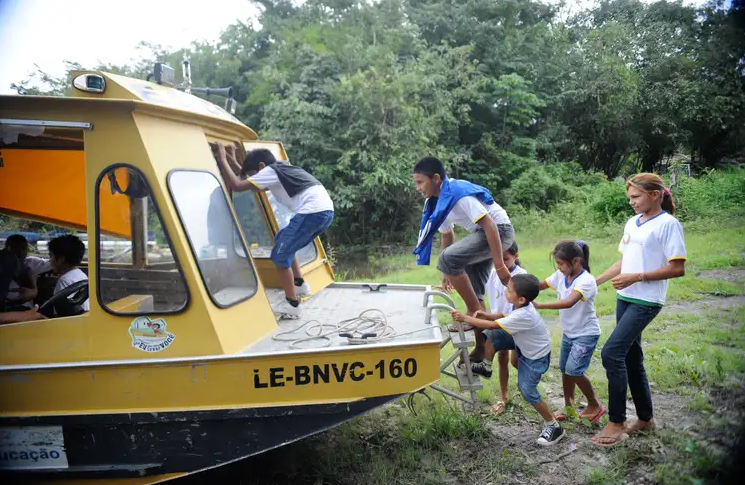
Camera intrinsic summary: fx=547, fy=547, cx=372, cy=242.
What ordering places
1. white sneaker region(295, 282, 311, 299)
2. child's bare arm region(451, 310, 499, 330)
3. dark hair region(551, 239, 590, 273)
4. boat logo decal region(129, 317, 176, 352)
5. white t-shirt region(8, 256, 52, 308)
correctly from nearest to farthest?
boat logo decal region(129, 317, 176, 352) < child's bare arm region(451, 310, 499, 330) < dark hair region(551, 239, 590, 273) < white t-shirt region(8, 256, 52, 308) < white sneaker region(295, 282, 311, 299)

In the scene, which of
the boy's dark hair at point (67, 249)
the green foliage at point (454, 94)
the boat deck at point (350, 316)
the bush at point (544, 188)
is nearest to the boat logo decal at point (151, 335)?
the boat deck at point (350, 316)

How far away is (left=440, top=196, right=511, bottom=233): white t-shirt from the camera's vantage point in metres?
4.01

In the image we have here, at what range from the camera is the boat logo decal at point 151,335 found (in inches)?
129

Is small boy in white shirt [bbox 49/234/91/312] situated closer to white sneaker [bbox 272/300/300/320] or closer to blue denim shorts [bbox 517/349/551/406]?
white sneaker [bbox 272/300/300/320]

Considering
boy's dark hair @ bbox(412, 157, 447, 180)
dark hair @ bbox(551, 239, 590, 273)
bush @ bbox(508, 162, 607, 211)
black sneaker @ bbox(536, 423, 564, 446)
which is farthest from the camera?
bush @ bbox(508, 162, 607, 211)

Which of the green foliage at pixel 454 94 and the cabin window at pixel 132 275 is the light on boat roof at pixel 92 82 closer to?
the cabin window at pixel 132 275

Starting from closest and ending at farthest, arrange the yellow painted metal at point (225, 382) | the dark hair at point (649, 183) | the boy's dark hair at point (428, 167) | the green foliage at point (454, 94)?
1. the yellow painted metal at point (225, 382)
2. the dark hair at point (649, 183)
3. the boy's dark hair at point (428, 167)
4. the green foliage at point (454, 94)

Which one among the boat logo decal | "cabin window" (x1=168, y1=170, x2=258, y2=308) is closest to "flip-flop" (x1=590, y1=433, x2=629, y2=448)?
"cabin window" (x1=168, y1=170, x2=258, y2=308)

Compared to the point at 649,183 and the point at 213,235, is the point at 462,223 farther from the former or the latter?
the point at 213,235

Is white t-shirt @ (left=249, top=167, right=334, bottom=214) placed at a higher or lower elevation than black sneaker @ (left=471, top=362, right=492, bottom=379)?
higher

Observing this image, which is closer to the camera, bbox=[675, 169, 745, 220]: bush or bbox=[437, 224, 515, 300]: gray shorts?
bbox=[437, 224, 515, 300]: gray shorts

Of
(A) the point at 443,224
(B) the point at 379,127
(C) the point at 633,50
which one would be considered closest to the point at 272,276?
(A) the point at 443,224

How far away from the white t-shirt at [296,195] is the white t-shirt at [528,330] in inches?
70.8

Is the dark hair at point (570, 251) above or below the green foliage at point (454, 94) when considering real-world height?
below
